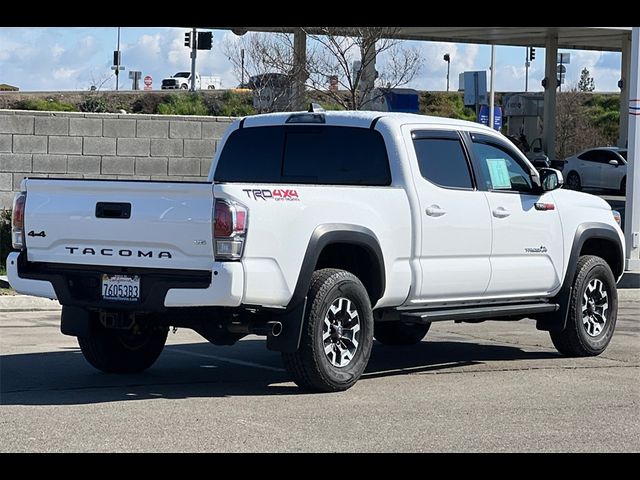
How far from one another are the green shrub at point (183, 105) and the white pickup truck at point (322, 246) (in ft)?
118

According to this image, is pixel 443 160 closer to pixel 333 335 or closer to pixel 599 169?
pixel 333 335

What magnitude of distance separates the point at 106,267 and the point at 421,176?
8.88ft

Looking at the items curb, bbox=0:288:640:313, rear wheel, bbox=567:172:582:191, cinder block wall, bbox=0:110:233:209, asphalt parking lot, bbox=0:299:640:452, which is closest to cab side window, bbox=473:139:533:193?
asphalt parking lot, bbox=0:299:640:452

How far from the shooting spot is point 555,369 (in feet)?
35.2

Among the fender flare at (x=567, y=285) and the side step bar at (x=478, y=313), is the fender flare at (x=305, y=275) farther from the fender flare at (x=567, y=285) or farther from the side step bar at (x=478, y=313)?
the fender flare at (x=567, y=285)

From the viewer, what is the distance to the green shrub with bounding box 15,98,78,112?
154 ft

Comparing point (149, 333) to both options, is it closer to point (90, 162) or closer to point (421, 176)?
point (421, 176)

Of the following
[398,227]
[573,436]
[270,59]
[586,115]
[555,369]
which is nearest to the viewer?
[573,436]

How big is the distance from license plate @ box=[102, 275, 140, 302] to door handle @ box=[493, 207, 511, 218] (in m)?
3.38

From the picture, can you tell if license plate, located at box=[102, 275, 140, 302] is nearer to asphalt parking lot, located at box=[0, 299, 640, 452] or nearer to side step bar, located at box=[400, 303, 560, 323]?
asphalt parking lot, located at box=[0, 299, 640, 452]

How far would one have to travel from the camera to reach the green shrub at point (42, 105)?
46819 mm

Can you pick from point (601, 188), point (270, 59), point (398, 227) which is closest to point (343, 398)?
point (398, 227)

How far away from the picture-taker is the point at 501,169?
36.3 ft

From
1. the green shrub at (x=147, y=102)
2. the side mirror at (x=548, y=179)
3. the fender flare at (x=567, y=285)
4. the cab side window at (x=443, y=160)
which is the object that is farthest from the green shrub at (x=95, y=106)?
the green shrub at (x=147, y=102)
